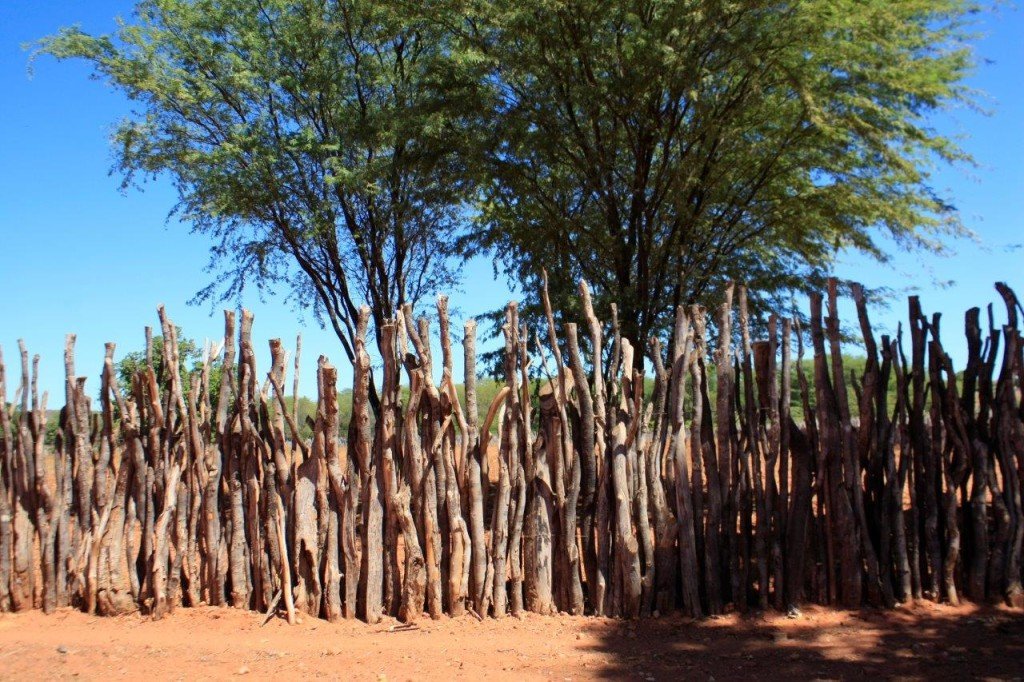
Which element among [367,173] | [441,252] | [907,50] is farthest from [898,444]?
[441,252]

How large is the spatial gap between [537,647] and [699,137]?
7417mm

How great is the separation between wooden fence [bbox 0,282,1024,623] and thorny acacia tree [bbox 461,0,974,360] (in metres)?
4.76

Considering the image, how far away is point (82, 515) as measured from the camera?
6.20 meters

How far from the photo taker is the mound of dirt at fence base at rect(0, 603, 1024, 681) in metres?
4.79

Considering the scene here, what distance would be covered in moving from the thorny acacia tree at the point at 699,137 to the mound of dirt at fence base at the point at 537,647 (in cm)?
555

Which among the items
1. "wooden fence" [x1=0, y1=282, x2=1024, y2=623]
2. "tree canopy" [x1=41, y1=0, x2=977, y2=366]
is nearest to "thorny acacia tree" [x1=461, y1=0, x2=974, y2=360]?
"tree canopy" [x1=41, y1=0, x2=977, y2=366]

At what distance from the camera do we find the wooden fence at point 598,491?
564 cm

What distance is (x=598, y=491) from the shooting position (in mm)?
5801

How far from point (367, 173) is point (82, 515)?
7.27 metres

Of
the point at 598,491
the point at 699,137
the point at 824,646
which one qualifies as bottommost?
the point at 824,646

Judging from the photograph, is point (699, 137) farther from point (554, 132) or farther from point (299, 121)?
point (299, 121)

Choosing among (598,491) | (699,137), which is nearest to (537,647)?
(598,491)

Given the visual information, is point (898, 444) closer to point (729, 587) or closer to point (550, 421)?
point (729, 587)

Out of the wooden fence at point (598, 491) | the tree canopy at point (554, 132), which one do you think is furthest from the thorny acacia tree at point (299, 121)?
the wooden fence at point (598, 491)
